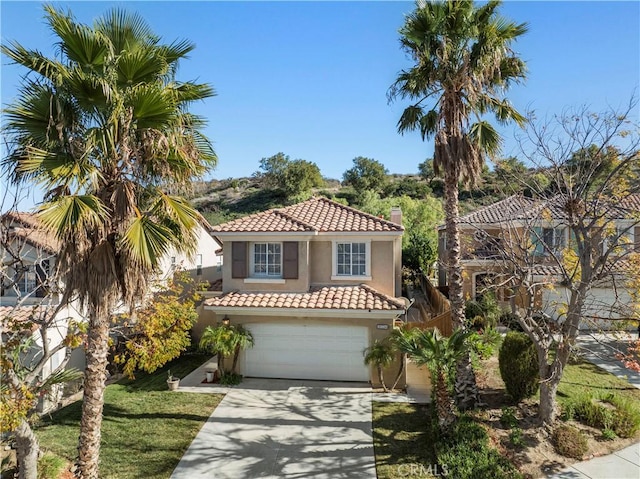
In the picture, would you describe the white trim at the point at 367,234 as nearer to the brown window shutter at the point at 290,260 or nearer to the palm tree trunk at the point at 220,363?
the brown window shutter at the point at 290,260

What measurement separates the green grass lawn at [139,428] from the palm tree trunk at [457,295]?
844 centimetres

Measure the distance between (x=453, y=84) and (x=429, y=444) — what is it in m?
11.0

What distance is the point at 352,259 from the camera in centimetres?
1706

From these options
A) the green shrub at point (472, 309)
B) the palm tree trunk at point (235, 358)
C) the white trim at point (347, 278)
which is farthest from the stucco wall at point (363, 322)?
the green shrub at point (472, 309)

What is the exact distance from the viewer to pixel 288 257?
16750 mm

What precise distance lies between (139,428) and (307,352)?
261 inches

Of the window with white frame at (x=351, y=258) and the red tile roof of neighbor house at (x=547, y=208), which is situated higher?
the red tile roof of neighbor house at (x=547, y=208)

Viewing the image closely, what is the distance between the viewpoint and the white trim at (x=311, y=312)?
47.8ft

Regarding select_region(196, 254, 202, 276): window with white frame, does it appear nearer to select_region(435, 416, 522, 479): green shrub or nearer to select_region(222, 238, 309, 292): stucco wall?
select_region(222, 238, 309, 292): stucco wall

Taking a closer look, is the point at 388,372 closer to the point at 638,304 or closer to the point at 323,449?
the point at 323,449

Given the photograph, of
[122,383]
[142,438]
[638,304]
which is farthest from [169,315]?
[638,304]

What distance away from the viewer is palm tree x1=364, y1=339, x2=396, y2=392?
45.4 ft

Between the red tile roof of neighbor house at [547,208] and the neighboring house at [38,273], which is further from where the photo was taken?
the red tile roof of neighbor house at [547,208]

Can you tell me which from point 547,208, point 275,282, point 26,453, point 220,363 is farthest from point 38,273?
point 547,208
